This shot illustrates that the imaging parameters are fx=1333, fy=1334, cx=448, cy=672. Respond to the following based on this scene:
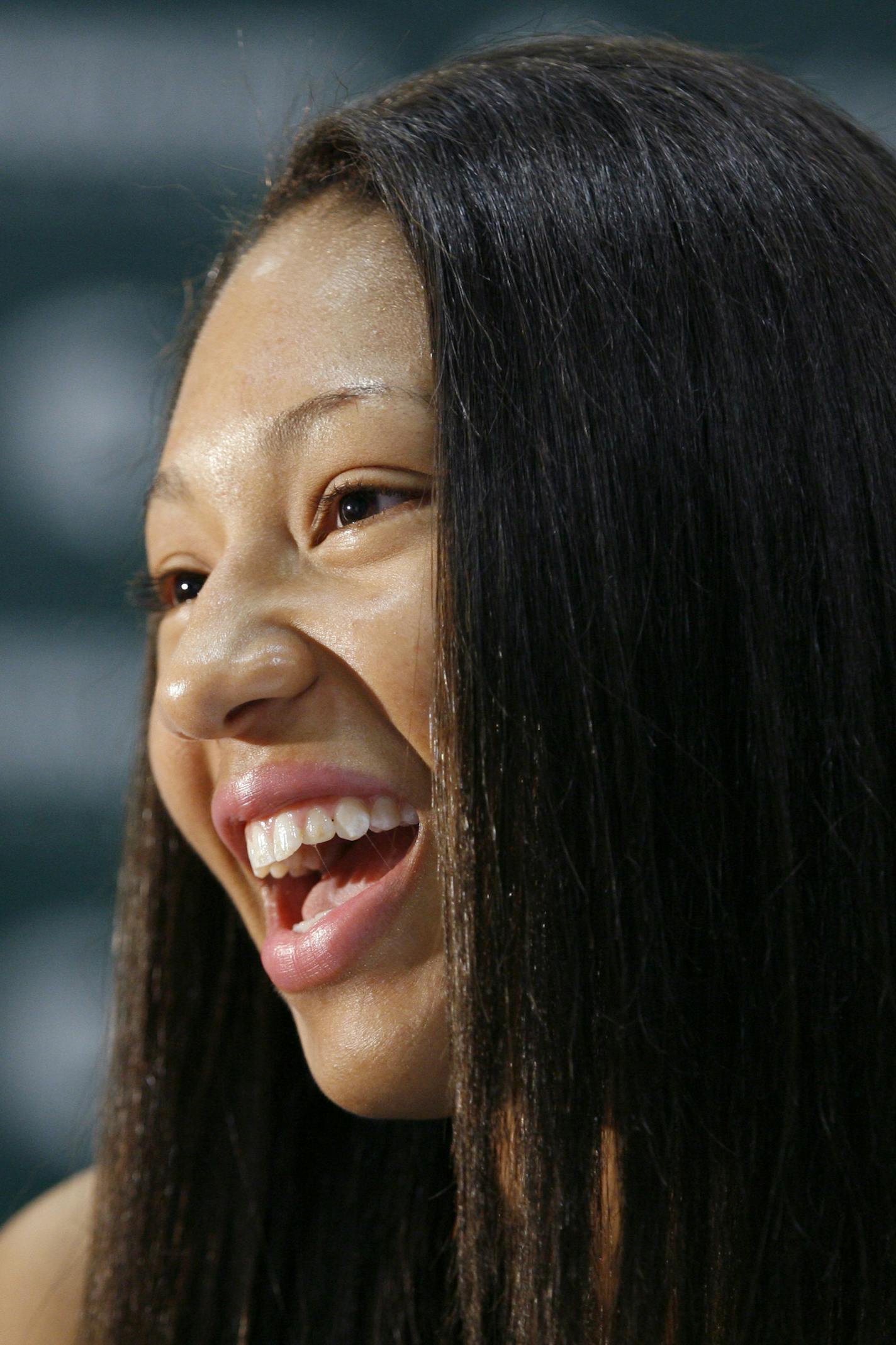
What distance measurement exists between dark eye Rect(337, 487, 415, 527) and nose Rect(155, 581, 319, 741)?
7cm

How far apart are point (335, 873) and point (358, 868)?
2cm

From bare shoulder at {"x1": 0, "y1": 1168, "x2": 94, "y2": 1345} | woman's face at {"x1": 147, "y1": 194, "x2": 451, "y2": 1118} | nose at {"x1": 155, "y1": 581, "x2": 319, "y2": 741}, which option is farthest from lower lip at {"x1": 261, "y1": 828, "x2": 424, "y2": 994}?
bare shoulder at {"x1": 0, "y1": 1168, "x2": 94, "y2": 1345}

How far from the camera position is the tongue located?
2.61 ft

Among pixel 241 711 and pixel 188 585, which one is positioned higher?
pixel 188 585

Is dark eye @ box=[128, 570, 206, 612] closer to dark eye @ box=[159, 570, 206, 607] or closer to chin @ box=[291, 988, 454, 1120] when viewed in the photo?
dark eye @ box=[159, 570, 206, 607]

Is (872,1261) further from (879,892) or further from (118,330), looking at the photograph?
(118,330)

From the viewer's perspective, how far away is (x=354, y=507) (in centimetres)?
77

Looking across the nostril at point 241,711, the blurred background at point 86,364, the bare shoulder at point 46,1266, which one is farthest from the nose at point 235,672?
the blurred background at point 86,364

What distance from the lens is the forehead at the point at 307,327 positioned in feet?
2.47

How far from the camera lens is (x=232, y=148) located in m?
1.40

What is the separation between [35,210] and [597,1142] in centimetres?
116

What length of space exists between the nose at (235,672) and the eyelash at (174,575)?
0.24 ft

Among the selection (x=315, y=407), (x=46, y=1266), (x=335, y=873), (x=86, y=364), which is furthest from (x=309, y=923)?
(x=86, y=364)

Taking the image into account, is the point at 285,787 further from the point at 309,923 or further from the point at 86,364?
the point at 86,364
